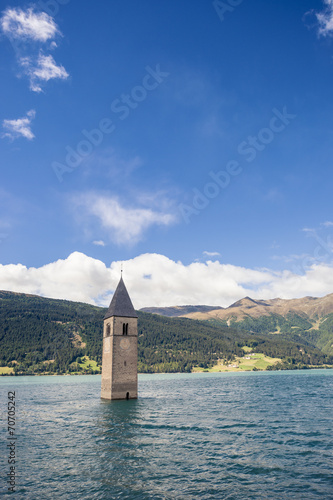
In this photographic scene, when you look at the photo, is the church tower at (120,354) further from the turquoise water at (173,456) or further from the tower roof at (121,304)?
the turquoise water at (173,456)

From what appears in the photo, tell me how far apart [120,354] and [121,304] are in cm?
995

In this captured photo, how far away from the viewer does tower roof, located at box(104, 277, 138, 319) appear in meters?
69.3

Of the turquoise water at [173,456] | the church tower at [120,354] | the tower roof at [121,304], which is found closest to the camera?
the turquoise water at [173,456]

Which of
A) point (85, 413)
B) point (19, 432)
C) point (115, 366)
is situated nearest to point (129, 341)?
point (115, 366)

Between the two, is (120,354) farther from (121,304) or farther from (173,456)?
(173,456)

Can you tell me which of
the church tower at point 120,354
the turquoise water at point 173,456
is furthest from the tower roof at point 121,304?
the turquoise water at point 173,456

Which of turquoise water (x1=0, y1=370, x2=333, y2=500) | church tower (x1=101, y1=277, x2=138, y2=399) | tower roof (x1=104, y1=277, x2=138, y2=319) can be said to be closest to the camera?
turquoise water (x1=0, y1=370, x2=333, y2=500)

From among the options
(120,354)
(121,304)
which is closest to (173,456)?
(120,354)

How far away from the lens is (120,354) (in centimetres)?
6544

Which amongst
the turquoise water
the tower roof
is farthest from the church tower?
the turquoise water

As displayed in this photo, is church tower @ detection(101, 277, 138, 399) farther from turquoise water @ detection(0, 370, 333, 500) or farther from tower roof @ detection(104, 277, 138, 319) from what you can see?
turquoise water @ detection(0, 370, 333, 500)

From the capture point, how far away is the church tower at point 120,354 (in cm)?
6450

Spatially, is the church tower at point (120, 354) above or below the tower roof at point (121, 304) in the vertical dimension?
below

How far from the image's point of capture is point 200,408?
197 feet
